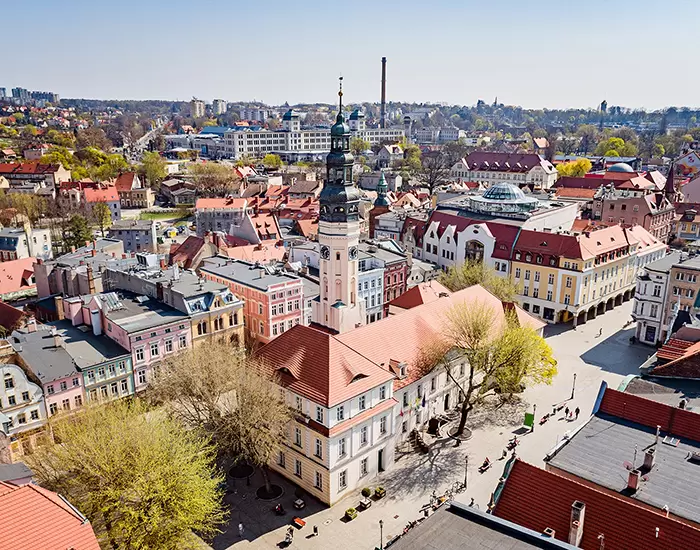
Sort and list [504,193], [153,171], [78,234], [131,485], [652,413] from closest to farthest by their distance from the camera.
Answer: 1. [131,485]
2. [652,413]
3. [504,193]
4. [78,234]
5. [153,171]

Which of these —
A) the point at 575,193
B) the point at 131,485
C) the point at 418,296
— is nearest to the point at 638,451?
the point at 131,485

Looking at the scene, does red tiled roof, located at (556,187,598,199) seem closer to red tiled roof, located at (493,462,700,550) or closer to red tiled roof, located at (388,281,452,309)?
red tiled roof, located at (388,281,452,309)

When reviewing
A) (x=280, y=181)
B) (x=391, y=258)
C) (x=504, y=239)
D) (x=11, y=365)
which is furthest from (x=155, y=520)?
(x=280, y=181)

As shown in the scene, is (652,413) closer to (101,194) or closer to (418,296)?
(418,296)

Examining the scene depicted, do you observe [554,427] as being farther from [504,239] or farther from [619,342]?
[504,239]

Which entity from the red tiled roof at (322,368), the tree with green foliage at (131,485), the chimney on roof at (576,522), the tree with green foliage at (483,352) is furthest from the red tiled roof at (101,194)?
the chimney on roof at (576,522)

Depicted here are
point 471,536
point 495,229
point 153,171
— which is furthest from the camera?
point 153,171
